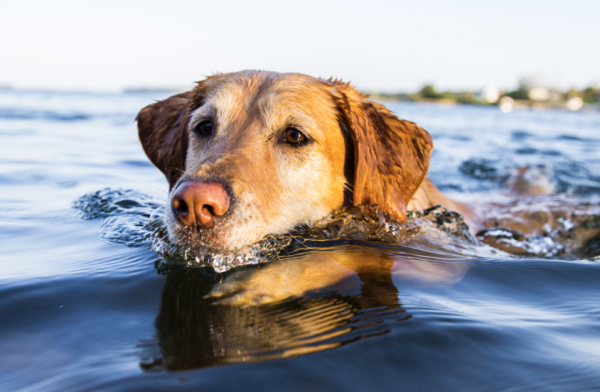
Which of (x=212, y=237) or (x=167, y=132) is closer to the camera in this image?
(x=212, y=237)

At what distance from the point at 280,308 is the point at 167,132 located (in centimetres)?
261

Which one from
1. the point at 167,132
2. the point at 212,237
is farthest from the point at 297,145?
the point at 167,132

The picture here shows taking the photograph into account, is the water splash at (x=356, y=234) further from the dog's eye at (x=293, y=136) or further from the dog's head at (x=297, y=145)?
the dog's eye at (x=293, y=136)

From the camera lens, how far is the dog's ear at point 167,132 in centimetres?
436

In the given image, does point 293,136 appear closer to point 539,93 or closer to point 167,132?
point 167,132

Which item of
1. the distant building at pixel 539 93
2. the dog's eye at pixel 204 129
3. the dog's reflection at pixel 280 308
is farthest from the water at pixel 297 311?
the distant building at pixel 539 93

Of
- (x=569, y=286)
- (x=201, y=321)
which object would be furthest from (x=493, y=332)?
(x=201, y=321)

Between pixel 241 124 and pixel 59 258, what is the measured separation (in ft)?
5.41

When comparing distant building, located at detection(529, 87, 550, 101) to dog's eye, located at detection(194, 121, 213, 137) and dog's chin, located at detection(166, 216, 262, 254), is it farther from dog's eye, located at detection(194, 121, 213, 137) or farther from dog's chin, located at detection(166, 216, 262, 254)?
dog's chin, located at detection(166, 216, 262, 254)

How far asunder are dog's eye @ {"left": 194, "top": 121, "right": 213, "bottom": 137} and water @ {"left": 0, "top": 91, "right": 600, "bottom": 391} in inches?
34.7

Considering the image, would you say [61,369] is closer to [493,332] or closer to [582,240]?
[493,332]

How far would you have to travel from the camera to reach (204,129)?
3.97 metres

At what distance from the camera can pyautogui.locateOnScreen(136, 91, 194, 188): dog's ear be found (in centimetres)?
436

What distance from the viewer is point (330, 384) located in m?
1.88
